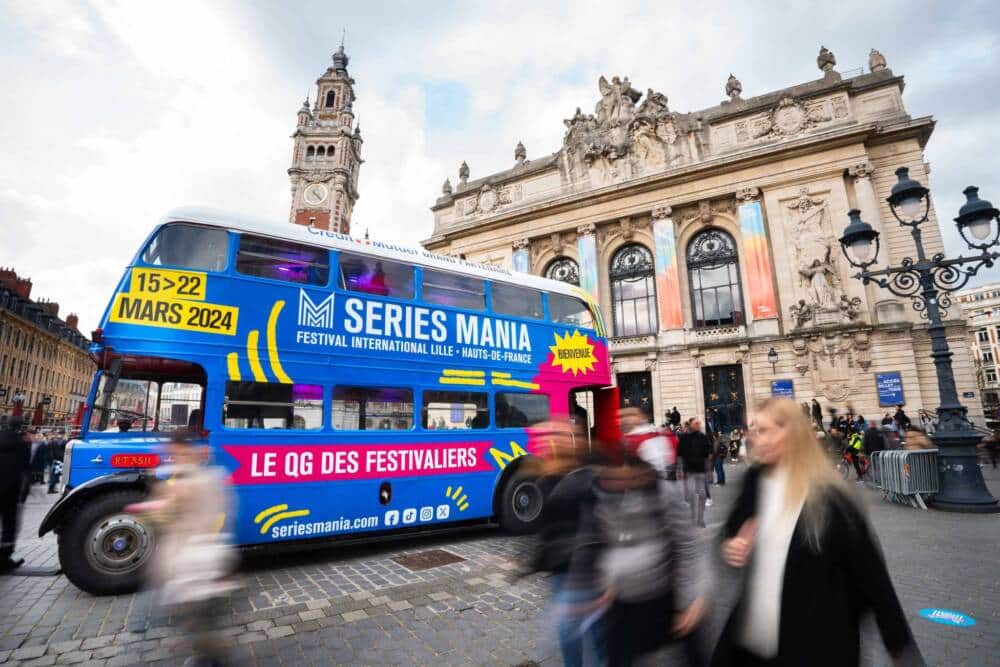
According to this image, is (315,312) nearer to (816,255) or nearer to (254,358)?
(254,358)

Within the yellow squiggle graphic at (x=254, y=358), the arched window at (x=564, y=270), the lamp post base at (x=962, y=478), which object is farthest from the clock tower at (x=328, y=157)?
the lamp post base at (x=962, y=478)

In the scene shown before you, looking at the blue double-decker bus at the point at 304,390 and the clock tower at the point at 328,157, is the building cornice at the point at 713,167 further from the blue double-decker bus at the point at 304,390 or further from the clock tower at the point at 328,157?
Answer: the clock tower at the point at 328,157

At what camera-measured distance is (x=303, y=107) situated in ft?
217

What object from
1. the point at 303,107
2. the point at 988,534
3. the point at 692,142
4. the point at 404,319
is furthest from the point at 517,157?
the point at 303,107

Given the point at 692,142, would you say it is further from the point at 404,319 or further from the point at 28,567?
the point at 28,567

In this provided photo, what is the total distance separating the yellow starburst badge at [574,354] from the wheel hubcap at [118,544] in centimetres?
631

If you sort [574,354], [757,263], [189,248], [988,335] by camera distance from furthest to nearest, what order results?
[988,335] → [757,263] → [574,354] → [189,248]

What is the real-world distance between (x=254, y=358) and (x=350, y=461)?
6.14 ft

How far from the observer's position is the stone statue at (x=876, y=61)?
23.1m

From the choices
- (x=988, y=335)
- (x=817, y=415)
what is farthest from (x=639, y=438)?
(x=988, y=335)

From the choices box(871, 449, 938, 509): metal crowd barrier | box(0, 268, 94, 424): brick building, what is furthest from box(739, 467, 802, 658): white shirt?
box(0, 268, 94, 424): brick building

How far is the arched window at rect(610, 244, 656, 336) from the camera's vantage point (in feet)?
85.7

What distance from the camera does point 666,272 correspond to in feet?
81.1

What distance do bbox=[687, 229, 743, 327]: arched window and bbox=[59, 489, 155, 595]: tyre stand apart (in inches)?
949
